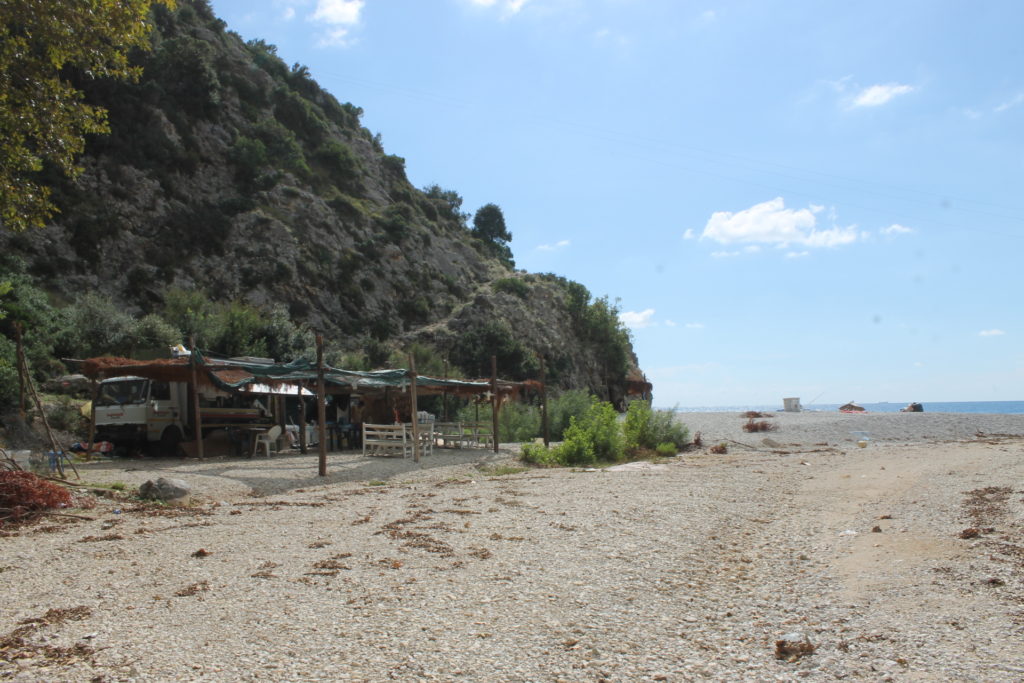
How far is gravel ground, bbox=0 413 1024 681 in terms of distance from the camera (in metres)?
3.85

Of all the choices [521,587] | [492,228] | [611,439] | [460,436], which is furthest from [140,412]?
[492,228]

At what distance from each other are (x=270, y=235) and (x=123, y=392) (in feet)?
98.3

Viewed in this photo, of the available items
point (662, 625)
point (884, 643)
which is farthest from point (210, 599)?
point (884, 643)

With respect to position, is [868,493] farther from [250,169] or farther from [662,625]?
[250,169]

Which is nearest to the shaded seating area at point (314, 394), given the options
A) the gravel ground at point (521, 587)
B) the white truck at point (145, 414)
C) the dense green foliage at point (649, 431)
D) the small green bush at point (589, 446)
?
the white truck at point (145, 414)

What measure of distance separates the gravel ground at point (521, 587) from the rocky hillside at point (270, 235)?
32802 mm

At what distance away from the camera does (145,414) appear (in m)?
16.7

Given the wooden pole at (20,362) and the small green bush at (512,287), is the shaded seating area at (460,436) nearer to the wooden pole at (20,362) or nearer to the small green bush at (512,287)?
the wooden pole at (20,362)

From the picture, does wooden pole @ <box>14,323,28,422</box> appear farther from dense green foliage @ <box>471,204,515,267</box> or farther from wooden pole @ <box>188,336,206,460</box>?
dense green foliage @ <box>471,204,515,267</box>

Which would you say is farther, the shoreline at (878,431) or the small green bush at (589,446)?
the shoreline at (878,431)

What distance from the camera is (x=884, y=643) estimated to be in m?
4.19

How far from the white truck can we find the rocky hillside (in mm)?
21222

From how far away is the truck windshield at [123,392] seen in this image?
1686 centimetres

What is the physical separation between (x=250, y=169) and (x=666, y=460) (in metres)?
43.2
